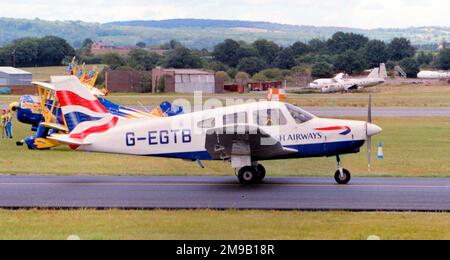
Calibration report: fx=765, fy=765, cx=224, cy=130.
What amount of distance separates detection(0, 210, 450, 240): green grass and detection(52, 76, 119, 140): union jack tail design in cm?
463

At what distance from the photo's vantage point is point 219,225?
1336 centimetres

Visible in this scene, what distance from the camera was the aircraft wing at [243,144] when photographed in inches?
699

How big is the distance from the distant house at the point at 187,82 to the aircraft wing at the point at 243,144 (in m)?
63.5

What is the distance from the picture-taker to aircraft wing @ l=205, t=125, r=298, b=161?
699 inches

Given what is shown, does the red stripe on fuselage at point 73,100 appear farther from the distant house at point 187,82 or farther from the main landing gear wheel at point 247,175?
the distant house at point 187,82

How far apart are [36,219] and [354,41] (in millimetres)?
117193

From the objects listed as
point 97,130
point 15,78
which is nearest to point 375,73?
point 15,78

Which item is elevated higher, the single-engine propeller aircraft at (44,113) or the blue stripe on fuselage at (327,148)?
the blue stripe on fuselage at (327,148)

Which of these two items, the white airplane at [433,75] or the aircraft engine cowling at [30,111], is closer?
the aircraft engine cowling at [30,111]

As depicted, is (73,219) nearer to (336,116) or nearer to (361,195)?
(361,195)

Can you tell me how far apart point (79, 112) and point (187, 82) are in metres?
64.4

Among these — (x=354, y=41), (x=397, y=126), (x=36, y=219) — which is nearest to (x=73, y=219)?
(x=36, y=219)

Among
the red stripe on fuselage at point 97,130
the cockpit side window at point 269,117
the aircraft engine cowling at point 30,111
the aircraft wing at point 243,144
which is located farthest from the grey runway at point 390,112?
the aircraft wing at point 243,144

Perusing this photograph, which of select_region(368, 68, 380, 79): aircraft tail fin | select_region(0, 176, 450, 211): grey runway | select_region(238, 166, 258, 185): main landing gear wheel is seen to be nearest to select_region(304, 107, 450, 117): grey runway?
select_region(368, 68, 380, 79): aircraft tail fin
